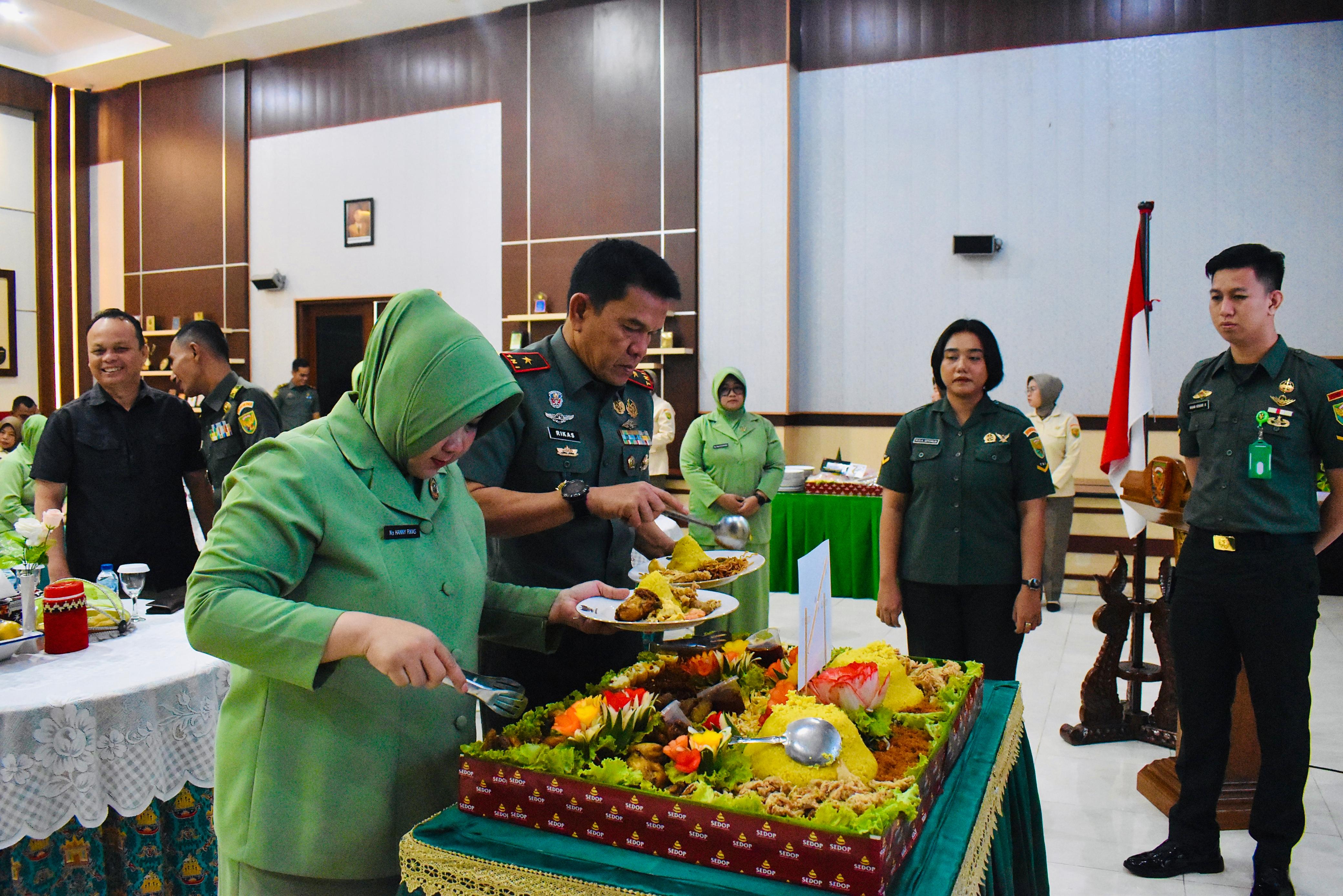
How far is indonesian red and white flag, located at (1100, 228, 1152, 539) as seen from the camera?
347 centimetres

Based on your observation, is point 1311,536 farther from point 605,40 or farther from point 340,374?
point 340,374

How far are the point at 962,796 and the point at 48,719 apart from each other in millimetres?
1876

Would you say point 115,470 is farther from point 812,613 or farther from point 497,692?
point 812,613

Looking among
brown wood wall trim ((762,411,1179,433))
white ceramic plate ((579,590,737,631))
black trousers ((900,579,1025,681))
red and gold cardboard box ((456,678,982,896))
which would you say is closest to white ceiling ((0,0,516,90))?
brown wood wall trim ((762,411,1179,433))

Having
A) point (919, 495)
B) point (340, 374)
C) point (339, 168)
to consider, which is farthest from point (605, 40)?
point (919, 495)

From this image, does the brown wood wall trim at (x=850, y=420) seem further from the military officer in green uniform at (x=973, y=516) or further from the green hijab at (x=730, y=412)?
the military officer in green uniform at (x=973, y=516)

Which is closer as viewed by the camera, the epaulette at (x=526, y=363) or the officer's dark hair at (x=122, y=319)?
the epaulette at (x=526, y=363)

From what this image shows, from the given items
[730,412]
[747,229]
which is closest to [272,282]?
[747,229]

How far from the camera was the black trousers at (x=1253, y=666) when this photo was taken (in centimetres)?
242

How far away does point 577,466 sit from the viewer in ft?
6.61

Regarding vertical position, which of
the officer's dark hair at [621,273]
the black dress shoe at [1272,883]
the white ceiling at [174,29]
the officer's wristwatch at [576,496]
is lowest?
the black dress shoe at [1272,883]

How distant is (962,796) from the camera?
54.9 inches

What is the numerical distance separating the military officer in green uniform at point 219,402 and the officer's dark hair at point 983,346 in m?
2.22

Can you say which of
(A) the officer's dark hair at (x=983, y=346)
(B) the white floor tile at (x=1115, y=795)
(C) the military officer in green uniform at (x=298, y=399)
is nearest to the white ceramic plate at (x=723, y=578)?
(A) the officer's dark hair at (x=983, y=346)
